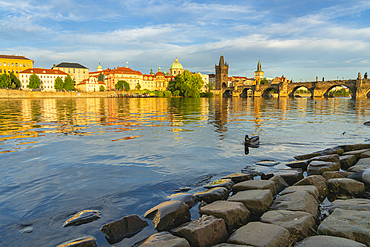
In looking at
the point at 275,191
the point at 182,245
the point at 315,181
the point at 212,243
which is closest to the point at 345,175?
the point at 315,181

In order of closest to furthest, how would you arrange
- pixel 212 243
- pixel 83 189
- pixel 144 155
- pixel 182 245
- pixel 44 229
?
1. pixel 182 245
2. pixel 212 243
3. pixel 44 229
4. pixel 83 189
5. pixel 144 155

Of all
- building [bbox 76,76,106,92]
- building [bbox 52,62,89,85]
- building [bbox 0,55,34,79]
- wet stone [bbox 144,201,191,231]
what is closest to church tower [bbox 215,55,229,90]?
building [bbox 76,76,106,92]

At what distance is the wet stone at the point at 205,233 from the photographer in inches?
138

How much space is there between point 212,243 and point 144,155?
5.83 metres

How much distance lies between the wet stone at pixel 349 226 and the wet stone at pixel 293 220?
0.65 feet

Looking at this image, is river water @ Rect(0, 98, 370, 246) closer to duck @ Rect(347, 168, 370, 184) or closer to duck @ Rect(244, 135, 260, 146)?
duck @ Rect(244, 135, 260, 146)

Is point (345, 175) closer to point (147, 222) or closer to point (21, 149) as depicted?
point (147, 222)

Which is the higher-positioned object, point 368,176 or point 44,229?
point 368,176

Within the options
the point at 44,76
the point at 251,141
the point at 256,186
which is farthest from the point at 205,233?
the point at 44,76

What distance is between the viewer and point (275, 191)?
5465 mm

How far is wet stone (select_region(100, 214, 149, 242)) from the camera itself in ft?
13.0

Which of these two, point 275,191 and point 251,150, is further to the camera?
point 251,150

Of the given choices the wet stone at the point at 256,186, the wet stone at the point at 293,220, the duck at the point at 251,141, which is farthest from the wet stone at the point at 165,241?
the duck at the point at 251,141

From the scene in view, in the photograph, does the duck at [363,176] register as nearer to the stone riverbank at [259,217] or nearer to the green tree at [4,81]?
the stone riverbank at [259,217]
